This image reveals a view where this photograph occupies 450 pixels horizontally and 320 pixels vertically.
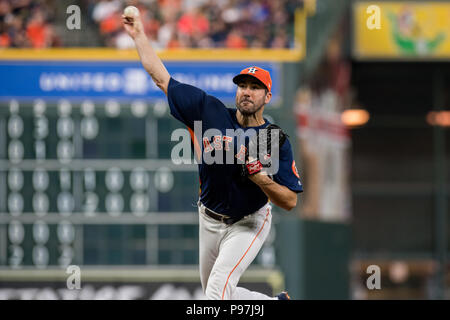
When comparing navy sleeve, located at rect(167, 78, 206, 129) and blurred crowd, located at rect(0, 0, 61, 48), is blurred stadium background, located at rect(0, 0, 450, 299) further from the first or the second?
navy sleeve, located at rect(167, 78, 206, 129)

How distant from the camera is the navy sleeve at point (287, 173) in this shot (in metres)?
4.50

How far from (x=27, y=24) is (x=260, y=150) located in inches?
324

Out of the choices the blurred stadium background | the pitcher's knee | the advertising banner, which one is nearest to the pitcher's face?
the pitcher's knee

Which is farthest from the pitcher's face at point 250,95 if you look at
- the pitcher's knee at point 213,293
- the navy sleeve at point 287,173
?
the pitcher's knee at point 213,293

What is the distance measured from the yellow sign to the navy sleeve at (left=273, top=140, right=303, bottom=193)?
858cm

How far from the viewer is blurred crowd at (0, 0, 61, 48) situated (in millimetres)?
11438

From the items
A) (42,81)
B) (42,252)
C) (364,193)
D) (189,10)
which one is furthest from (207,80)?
(364,193)

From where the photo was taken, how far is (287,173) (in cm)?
452

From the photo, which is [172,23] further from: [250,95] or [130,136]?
[250,95]

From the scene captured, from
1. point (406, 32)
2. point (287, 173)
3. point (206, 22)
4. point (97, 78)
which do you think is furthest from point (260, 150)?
point (406, 32)

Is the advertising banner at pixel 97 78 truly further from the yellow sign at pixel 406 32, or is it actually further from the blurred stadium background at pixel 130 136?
the yellow sign at pixel 406 32

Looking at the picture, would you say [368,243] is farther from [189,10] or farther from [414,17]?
[189,10]

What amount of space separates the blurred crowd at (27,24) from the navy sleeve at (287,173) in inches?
294

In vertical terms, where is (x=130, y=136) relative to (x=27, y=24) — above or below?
below
